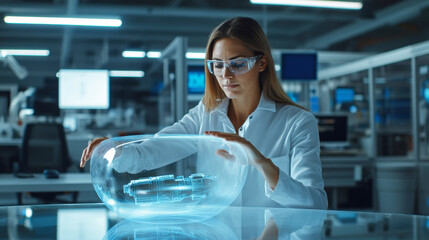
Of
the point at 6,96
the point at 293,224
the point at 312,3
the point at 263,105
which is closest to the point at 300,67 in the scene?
the point at 312,3

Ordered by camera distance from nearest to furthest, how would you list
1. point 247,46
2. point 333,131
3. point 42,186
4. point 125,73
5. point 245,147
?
point 245,147 → point 247,46 → point 42,186 → point 333,131 → point 125,73

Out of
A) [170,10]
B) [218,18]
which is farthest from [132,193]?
[218,18]

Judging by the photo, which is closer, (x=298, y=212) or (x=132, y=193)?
(x=132, y=193)

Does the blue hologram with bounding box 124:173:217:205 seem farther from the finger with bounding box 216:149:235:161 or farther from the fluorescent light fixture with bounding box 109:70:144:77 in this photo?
the fluorescent light fixture with bounding box 109:70:144:77

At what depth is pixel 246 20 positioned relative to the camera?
1.28m

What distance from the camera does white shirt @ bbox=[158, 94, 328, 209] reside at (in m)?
1.05

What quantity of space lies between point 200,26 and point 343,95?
6688 millimetres

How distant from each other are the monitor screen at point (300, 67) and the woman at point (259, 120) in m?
3.22

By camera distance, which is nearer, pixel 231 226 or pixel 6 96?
pixel 231 226

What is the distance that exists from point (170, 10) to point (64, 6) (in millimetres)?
2251

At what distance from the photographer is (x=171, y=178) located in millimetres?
792

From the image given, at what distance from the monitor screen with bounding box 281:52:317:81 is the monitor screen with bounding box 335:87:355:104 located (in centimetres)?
83

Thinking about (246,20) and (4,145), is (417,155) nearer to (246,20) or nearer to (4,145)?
(246,20)

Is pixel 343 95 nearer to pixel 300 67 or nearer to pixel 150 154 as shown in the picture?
pixel 300 67
